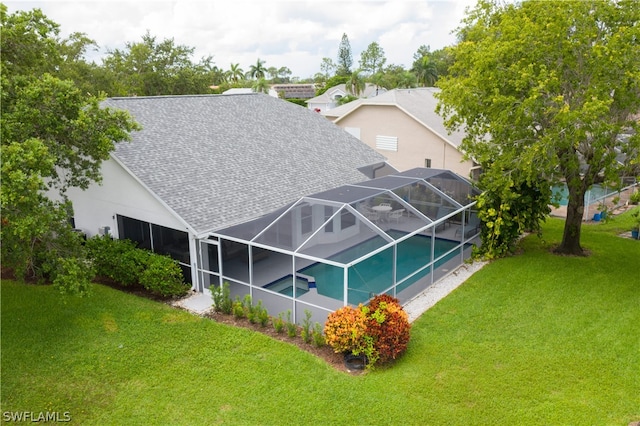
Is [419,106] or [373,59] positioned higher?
[373,59]

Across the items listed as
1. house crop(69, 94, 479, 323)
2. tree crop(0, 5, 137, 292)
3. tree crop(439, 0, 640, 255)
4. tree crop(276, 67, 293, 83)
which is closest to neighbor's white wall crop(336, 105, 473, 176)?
house crop(69, 94, 479, 323)

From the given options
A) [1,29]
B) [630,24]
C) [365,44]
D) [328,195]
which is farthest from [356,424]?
[365,44]

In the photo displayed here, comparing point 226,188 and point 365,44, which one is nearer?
point 226,188

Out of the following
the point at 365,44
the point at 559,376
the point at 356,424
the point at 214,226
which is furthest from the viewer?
the point at 365,44

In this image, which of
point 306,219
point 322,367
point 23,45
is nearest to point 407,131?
point 306,219

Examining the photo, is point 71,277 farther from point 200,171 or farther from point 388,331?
point 388,331

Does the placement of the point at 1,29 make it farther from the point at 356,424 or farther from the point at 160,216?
the point at 356,424
